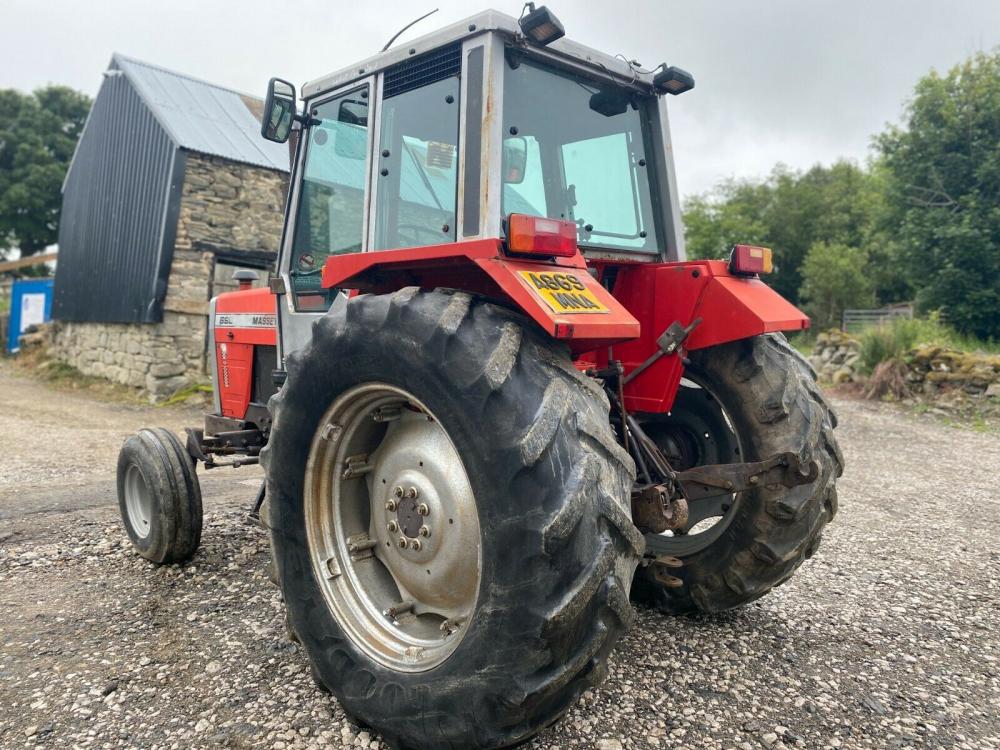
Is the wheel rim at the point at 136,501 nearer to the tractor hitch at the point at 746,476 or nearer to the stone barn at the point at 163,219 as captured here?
the tractor hitch at the point at 746,476

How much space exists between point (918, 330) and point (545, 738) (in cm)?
1309

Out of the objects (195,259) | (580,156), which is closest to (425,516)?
(580,156)

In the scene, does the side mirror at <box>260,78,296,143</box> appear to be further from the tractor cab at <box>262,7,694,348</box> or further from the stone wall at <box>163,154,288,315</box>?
the stone wall at <box>163,154,288,315</box>

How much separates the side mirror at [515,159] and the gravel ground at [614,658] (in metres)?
1.95

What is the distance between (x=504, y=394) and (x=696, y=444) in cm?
163

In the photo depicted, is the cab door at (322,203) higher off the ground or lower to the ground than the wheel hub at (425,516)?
higher

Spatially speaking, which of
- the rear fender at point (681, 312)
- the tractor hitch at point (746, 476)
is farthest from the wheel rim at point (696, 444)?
the tractor hitch at point (746, 476)

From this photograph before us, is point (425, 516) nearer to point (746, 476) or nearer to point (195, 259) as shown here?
point (746, 476)

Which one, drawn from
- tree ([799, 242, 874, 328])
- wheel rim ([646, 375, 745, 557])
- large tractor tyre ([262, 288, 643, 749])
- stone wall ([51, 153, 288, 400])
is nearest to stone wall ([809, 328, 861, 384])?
stone wall ([51, 153, 288, 400])

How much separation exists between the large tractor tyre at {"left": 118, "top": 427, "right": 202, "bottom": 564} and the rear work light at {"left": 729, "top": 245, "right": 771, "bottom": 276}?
2.99 metres

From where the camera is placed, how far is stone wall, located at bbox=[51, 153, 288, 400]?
1193 centimetres

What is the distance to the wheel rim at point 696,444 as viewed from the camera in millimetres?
3127

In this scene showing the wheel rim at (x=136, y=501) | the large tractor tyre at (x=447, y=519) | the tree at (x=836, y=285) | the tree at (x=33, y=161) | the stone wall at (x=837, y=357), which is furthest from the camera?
the tree at (x=33, y=161)

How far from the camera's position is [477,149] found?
2504mm
